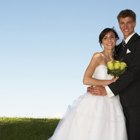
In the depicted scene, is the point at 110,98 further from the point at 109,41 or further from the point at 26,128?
the point at 26,128

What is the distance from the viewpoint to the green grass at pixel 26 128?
513 inches

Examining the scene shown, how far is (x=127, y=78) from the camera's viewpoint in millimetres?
7418

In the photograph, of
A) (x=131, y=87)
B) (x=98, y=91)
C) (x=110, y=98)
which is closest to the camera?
(x=131, y=87)

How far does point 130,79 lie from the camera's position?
7410mm

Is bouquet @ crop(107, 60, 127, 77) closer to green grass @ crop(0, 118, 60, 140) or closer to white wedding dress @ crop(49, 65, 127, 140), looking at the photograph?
white wedding dress @ crop(49, 65, 127, 140)

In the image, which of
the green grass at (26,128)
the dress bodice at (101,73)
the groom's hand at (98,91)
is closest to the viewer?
the groom's hand at (98,91)

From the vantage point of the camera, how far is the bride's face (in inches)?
322

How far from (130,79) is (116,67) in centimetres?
28

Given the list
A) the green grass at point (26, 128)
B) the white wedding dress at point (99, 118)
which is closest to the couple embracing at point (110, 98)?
the white wedding dress at point (99, 118)

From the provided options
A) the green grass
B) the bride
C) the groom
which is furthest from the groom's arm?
the green grass

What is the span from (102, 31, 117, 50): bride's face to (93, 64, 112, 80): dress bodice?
359mm

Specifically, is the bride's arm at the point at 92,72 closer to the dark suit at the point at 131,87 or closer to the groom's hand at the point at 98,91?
the groom's hand at the point at 98,91

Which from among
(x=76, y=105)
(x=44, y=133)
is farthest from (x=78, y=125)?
(x=44, y=133)

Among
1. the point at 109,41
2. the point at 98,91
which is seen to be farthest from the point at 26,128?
the point at 98,91
